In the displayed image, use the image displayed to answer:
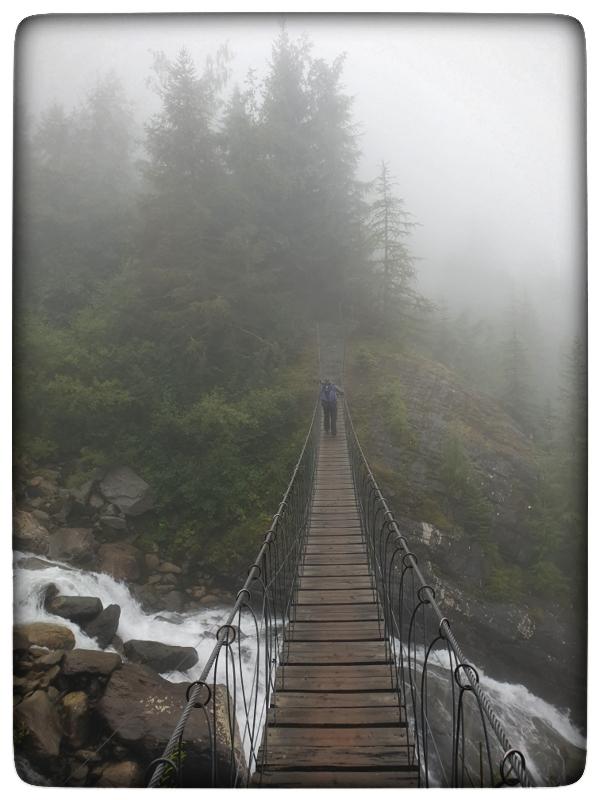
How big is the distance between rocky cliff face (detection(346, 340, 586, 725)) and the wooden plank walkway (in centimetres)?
152

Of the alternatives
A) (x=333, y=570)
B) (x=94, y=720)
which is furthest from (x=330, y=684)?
(x=94, y=720)

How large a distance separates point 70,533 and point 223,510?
2.48 m

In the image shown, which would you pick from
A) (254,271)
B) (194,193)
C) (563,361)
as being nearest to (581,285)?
(563,361)

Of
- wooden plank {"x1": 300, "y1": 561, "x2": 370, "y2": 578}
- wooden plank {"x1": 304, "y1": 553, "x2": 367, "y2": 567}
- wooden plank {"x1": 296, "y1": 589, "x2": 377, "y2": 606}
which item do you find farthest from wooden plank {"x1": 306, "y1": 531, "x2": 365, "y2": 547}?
wooden plank {"x1": 296, "y1": 589, "x2": 377, "y2": 606}

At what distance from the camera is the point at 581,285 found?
3.26 meters

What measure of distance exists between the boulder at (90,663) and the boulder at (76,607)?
1.21 ft

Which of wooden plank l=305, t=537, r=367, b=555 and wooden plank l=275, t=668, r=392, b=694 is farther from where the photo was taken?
wooden plank l=305, t=537, r=367, b=555


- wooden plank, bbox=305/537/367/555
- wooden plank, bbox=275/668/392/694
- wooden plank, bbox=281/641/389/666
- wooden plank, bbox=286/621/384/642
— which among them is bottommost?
wooden plank, bbox=275/668/392/694

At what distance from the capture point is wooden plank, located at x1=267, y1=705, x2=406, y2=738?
2.12 meters

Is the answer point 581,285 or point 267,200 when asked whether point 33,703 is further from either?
point 267,200

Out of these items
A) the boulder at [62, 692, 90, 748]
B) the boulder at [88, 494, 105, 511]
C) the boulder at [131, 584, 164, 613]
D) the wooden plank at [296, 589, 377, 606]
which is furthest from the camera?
the boulder at [88, 494, 105, 511]

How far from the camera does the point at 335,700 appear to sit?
7.40 feet

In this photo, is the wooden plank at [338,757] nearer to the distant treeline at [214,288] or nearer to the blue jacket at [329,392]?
the distant treeline at [214,288]

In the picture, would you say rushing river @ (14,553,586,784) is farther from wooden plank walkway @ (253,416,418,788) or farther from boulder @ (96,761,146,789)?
wooden plank walkway @ (253,416,418,788)
